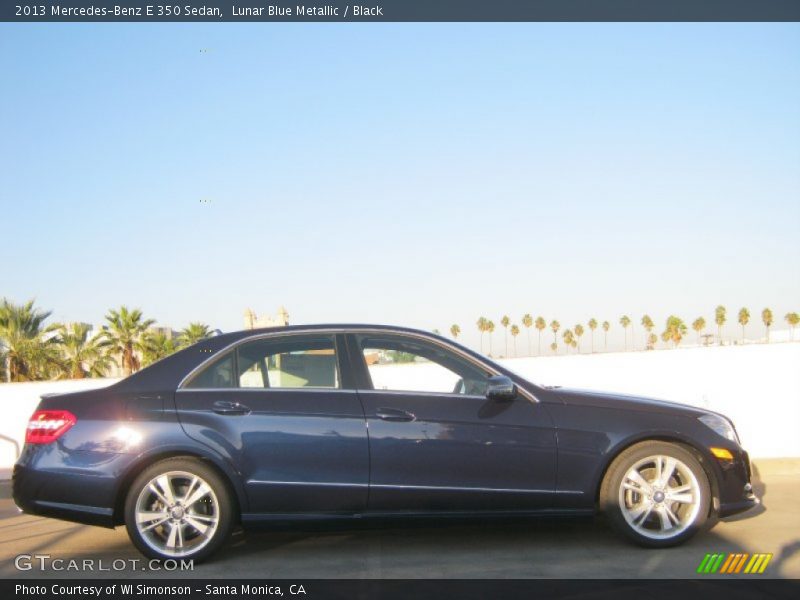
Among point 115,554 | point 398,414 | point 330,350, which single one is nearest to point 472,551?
point 398,414

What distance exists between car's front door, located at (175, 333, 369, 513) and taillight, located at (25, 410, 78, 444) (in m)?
0.71

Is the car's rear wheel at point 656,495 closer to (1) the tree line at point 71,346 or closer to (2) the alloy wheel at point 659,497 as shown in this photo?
(2) the alloy wheel at point 659,497

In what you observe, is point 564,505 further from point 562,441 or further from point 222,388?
point 222,388

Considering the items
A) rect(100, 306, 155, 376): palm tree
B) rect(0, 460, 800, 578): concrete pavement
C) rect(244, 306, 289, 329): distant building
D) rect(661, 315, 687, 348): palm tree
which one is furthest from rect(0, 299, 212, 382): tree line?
rect(661, 315, 687, 348): palm tree

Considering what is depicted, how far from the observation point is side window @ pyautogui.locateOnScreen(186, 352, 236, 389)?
581 centimetres

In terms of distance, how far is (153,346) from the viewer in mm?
44469

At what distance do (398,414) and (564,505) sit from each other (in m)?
1.24

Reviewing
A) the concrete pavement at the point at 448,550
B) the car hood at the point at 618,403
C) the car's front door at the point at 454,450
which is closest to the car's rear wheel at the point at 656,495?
the concrete pavement at the point at 448,550

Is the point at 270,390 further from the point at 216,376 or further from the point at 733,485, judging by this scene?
the point at 733,485

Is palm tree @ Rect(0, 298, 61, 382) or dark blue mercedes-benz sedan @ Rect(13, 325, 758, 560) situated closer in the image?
dark blue mercedes-benz sedan @ Rect(13, 325, 758, 560)

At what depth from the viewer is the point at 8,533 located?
7.00m

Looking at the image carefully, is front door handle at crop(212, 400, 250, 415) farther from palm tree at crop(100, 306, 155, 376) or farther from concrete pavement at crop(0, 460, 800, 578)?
palm tree at crop(100, 306, 155, 376)

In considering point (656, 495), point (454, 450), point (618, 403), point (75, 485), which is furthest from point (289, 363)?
point (656, 495)

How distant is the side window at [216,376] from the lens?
581 centimetres
